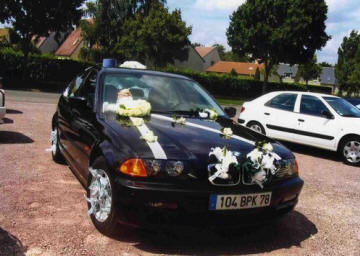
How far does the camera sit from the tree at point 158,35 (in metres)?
40.0

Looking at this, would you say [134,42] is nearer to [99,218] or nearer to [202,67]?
[202,67]

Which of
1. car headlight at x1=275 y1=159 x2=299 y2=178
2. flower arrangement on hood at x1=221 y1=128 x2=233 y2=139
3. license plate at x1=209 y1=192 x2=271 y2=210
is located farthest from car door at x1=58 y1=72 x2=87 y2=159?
car headlight at x1=275 y1=159 x2=299 y2=178

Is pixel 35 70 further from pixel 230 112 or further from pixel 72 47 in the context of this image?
pixel 72 47

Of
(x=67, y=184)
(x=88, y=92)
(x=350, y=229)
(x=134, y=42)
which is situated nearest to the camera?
(x=350, y=229)

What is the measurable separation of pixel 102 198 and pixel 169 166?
0.79 m

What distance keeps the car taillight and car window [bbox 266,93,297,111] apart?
6869mm

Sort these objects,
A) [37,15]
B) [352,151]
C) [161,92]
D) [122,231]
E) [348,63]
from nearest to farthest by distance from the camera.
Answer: [122,231] → [161,92] → [352,151] → [37,15] → [348,63]

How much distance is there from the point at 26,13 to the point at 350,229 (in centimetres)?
2498

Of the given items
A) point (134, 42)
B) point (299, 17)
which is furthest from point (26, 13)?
point (299, 17)

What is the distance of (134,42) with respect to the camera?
41.6 meters

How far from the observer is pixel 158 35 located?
40.1 m

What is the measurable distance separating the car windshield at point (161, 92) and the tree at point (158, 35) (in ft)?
117

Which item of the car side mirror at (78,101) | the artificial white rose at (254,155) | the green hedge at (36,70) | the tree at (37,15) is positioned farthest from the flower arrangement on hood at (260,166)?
the tree at (37,15)

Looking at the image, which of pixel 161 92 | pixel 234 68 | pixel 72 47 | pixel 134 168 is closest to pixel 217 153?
pixel 134 168
